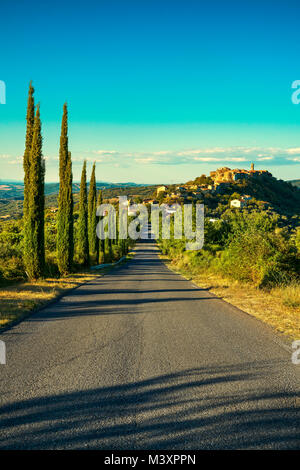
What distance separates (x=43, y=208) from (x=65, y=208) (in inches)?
199

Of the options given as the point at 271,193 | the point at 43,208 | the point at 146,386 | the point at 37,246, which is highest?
the point at 271,193

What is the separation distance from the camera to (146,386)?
4.60 metres

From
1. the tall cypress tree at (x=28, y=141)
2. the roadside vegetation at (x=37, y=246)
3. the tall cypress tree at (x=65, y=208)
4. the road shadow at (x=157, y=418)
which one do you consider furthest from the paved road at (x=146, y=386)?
the tall cypress tree at (x=65, y=208)

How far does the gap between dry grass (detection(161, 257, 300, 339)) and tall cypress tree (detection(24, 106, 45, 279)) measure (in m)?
8.60

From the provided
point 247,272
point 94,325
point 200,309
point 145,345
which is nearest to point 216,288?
point 247,272

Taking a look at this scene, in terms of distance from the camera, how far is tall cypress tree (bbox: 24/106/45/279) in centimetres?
1786

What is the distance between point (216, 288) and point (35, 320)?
9.46 m

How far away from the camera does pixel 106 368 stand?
533 cm

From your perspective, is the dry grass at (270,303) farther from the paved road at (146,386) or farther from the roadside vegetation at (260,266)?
the paved road at (146,386)

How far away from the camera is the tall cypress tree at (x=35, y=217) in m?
17.9

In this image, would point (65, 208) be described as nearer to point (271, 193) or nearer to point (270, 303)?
point (270, 303)

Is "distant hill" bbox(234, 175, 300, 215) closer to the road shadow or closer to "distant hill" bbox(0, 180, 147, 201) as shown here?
"distant hill" bbox(0, 180, 147, 201)

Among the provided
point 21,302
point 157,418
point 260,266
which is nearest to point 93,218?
point 260,266

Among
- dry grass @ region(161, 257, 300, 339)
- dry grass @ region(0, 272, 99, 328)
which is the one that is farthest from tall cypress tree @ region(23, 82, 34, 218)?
dry grass @ region(161, 257, 300, 339)
